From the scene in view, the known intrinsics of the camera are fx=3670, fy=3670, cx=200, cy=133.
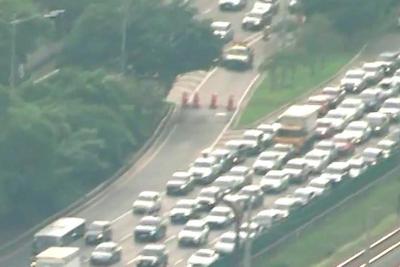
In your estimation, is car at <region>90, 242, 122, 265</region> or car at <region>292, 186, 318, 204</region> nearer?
car at <region>90, 242, 122, 265</region>

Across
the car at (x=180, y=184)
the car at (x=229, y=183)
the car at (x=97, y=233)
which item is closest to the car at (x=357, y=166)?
the car at (x=229, y=183)

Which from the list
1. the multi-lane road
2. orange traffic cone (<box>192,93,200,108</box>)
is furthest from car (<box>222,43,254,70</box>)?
orange traffic cone (<box>192,93,200,108</box>)

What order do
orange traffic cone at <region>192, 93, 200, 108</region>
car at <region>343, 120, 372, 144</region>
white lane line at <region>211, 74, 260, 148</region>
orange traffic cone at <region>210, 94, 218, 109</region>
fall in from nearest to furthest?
car at <region>343, 120, 372, 144</region>, white lane line at <region>211, 74, 260, 148</region>, orange traffic cone at <region>210, 94, 218, 109</region>, orange traffic cone at <region>192, 93, 200, 108</region>

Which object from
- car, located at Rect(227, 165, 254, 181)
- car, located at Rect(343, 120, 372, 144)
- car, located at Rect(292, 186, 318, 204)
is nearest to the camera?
car, located at Rect(292, 186, 318, 204)

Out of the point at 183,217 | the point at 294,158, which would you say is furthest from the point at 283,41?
the point at 183,217

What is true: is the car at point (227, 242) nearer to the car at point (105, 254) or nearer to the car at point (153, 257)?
the car at point (153, 257)

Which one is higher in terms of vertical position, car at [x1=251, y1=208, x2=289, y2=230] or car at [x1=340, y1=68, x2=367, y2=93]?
car at [x1=340, y1=68, x2=367, y2=93]

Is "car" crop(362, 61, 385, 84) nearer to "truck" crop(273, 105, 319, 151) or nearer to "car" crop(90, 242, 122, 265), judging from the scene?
"truck" crop(273, 105, 319, 151)
